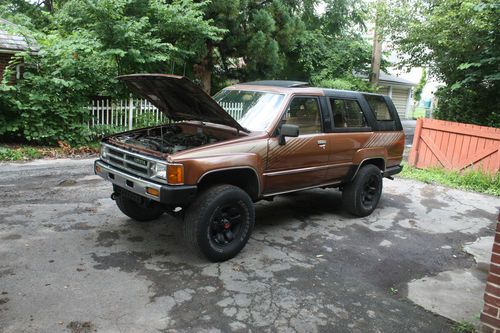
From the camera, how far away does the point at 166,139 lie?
15.9 ft

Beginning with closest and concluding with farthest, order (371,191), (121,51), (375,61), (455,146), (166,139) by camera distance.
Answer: (166,139), (371,191), (121,51), (455,146), (375,61)

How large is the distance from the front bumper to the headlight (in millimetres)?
86

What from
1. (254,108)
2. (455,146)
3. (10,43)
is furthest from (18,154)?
(455,146)

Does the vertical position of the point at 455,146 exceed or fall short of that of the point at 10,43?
it falls short

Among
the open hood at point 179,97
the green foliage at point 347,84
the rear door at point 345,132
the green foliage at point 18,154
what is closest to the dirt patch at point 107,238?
the open hood at point 179,97

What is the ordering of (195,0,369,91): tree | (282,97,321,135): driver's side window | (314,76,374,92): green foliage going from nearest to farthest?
(282,97,321,135): driver's side window < (195,0,369,91): tree < (314,76,374,92): green foliage

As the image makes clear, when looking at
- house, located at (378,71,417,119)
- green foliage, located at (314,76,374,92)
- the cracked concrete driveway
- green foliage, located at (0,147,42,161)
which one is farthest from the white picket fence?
house, located at (378,71,417,119)

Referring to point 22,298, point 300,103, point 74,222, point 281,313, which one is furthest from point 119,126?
point 281,313

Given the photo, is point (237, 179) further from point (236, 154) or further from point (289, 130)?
point (289, 130)

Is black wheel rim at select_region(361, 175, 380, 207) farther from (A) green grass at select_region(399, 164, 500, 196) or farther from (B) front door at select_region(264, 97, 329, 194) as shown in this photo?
(A) green grass at select_region(399, 164, 500, 196)

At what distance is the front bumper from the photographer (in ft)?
12.4

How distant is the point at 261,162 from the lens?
4523 millimetres

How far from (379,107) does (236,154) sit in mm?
3071

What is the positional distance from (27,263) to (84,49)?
697 centimetres
